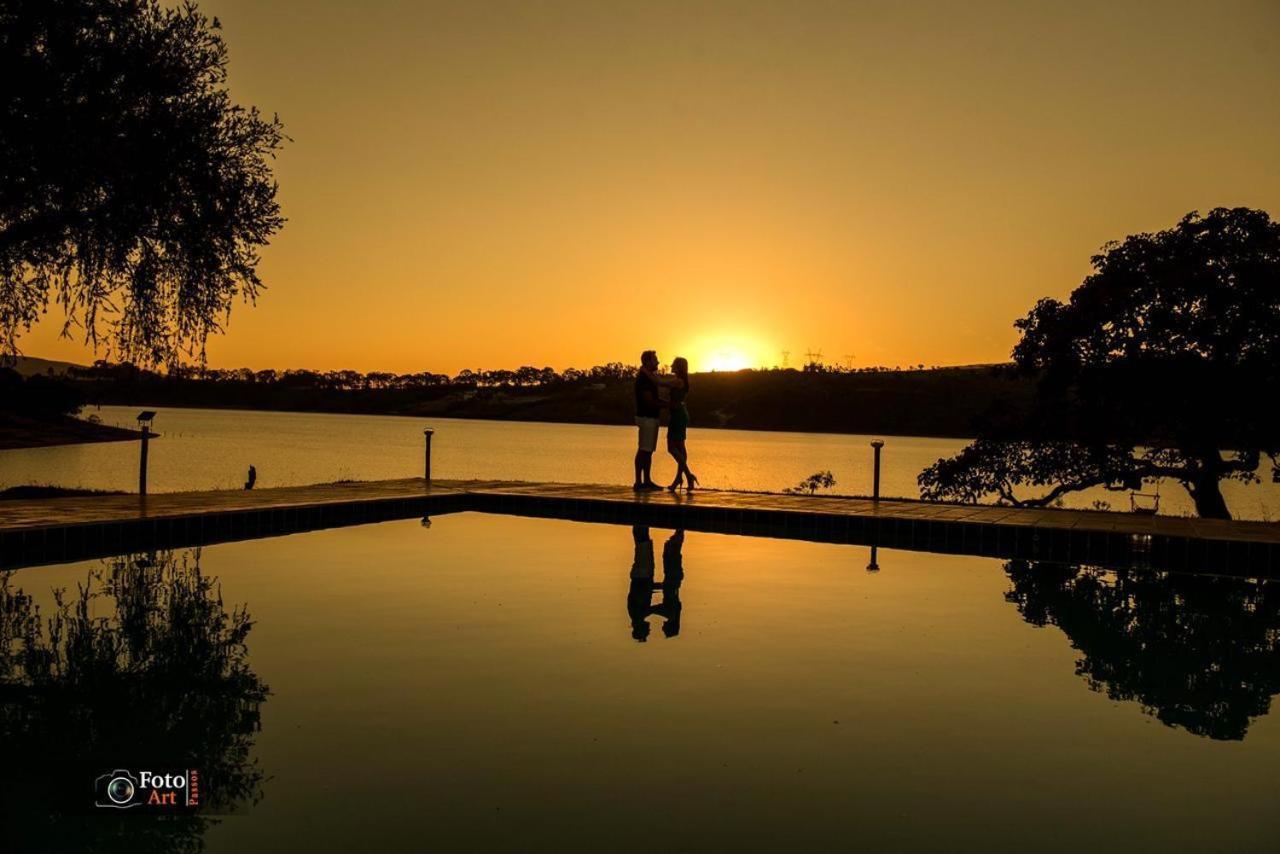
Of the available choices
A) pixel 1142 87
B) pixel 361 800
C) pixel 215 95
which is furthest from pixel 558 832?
pixel 1142 87

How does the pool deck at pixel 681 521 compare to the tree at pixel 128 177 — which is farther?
the tree at pixel 128 177

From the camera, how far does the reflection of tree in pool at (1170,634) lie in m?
6.20

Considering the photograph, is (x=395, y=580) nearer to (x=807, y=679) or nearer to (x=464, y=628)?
(x=464, y=628)

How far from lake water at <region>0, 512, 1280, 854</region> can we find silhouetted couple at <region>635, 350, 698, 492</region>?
5.28m

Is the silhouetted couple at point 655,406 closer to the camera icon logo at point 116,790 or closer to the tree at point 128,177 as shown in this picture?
the tree at point 128,177

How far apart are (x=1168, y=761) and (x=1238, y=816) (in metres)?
0.72

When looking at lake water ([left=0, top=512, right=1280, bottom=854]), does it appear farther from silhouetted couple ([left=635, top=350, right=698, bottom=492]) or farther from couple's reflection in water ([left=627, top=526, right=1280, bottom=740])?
silhouetted couple ([left=635, top=350, right=698, bottom=492])

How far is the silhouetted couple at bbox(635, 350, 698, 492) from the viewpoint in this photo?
1491 centimetres

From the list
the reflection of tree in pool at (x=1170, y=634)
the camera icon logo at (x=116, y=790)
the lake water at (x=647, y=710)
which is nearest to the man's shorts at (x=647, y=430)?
the lake water at (x=647, y=710)

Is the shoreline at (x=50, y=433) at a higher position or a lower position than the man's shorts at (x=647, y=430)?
lower

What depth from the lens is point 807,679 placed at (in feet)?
20.5

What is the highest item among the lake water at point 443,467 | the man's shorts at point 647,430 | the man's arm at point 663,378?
the man's arm at point 663,378

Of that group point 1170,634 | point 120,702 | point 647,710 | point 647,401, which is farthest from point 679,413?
point 120,702

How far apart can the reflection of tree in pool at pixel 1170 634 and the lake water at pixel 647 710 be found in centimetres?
4
